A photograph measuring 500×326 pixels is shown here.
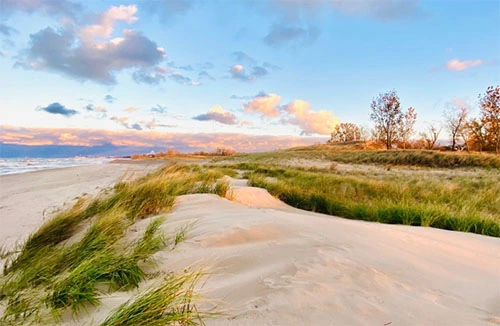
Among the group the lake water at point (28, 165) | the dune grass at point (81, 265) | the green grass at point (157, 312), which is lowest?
the lake water at point (28, 165)

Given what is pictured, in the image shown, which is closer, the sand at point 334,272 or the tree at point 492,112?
the sand at point 334,272

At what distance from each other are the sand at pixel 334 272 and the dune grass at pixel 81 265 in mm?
145

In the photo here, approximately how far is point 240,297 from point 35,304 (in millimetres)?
1055

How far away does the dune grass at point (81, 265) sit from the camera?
152cm

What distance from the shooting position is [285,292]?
153cm

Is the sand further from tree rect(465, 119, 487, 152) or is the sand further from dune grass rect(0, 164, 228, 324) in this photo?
tree rect(465, 119, 487, 152)

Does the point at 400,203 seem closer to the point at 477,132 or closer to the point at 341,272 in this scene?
the point at 341,272

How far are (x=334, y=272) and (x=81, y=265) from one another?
4.94ft

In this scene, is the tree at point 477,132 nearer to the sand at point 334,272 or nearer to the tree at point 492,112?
the tree at point 492,112

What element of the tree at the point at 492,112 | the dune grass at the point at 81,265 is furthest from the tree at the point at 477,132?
the dune grass at the point at 81,265

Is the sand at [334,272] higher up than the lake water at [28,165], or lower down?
higher up

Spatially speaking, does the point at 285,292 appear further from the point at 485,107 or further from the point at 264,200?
the point at 485,107

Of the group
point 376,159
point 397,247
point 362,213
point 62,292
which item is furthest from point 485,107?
point 62,292

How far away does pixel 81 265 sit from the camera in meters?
1.81
